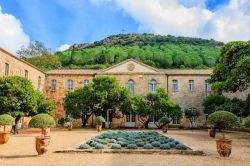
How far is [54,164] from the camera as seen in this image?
8359mm

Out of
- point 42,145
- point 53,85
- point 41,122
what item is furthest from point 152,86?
point 42,145

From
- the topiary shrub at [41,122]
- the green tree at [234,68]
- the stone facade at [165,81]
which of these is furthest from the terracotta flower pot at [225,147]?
the stone facade at [165,81]

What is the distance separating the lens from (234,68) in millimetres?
20781

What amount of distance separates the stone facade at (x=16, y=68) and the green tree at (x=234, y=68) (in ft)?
60.7

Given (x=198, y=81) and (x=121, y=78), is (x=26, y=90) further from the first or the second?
(x=198, y=81)

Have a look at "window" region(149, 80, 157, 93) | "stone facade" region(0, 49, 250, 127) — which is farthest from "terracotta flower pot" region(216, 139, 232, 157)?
"window" region(149, 80, 157, 93)

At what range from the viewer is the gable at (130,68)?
36.0 m

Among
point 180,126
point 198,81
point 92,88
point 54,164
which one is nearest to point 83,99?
point 92,88

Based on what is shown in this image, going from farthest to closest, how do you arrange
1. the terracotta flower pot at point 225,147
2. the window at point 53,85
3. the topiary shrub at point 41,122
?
the window at point 53,85, the topiary shrub at point 41,122, the terracotta flower pot at point 225,147

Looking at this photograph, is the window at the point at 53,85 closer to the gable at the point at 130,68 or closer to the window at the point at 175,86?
the gable at the point at 130,68

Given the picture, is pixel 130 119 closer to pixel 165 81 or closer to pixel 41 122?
pixel 165 81

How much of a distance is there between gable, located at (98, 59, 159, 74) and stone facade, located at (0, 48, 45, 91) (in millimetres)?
8260

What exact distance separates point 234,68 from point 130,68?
1707 centimetres

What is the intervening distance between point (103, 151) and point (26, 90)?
13482mm
